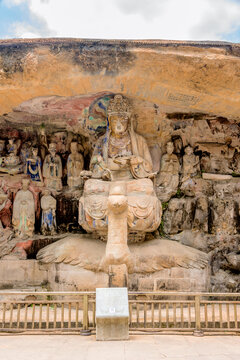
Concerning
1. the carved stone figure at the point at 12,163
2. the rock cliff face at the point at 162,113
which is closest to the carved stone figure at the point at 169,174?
the rock cliff face at the point at 162,113

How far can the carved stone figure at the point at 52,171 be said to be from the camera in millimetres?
6965

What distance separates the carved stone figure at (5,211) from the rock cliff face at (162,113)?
0.15 m

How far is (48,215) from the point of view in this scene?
679cm

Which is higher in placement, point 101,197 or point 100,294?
point 101,197

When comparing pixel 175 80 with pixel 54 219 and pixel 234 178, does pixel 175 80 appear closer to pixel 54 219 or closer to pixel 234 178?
pixel 234 178

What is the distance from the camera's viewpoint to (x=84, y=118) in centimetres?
678

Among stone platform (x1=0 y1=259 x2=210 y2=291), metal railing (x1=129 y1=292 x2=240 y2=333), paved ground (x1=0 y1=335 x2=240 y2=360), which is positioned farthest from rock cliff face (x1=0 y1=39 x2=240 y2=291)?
paved ground (x1=0 y1=335 x2=240 y2=360)

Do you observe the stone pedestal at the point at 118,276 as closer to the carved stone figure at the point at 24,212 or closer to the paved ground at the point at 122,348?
the paved ground at the point at 122,348

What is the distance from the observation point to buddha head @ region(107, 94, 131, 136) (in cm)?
631

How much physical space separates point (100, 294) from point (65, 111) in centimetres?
370

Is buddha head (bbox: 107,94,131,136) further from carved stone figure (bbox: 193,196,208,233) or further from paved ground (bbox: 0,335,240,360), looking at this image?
paved ground (bbox: 0,335,240,360)

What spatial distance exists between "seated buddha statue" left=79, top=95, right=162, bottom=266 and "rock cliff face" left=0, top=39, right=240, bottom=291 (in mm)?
328

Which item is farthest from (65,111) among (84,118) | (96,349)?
(96,349)

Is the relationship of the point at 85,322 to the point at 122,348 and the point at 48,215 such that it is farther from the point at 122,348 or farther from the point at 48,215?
the point at 48,215
